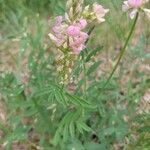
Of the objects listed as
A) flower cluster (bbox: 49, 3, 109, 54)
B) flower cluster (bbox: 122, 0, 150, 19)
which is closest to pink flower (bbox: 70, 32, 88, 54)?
flower cluster (bbox: 49, 3, 109, 54)

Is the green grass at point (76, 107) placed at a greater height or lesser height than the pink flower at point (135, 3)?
lesser

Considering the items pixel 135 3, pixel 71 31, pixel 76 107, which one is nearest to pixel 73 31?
pixel 71 31

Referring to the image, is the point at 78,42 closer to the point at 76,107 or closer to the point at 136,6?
the point at 136,6

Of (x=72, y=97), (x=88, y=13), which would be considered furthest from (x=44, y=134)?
(x=88, y=13)

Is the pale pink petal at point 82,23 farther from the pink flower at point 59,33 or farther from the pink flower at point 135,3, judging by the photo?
the pink flower at point 135,3

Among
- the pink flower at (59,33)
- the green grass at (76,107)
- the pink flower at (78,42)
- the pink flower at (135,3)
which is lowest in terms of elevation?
the green grass at (76,107)

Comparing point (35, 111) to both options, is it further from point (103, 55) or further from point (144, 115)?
point (103, 55)

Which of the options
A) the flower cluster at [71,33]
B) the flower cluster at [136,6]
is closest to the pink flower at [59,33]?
the flower cluster at [71,33]

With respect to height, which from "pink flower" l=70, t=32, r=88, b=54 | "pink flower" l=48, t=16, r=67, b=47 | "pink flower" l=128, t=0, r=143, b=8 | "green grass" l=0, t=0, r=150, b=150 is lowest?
"green grass" l=0, t=0, r=150, b=150

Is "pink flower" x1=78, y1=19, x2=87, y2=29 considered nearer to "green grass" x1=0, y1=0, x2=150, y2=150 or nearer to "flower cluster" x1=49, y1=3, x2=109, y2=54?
"flower cluster" x1=49, y1=3, x2=109, y2=54
